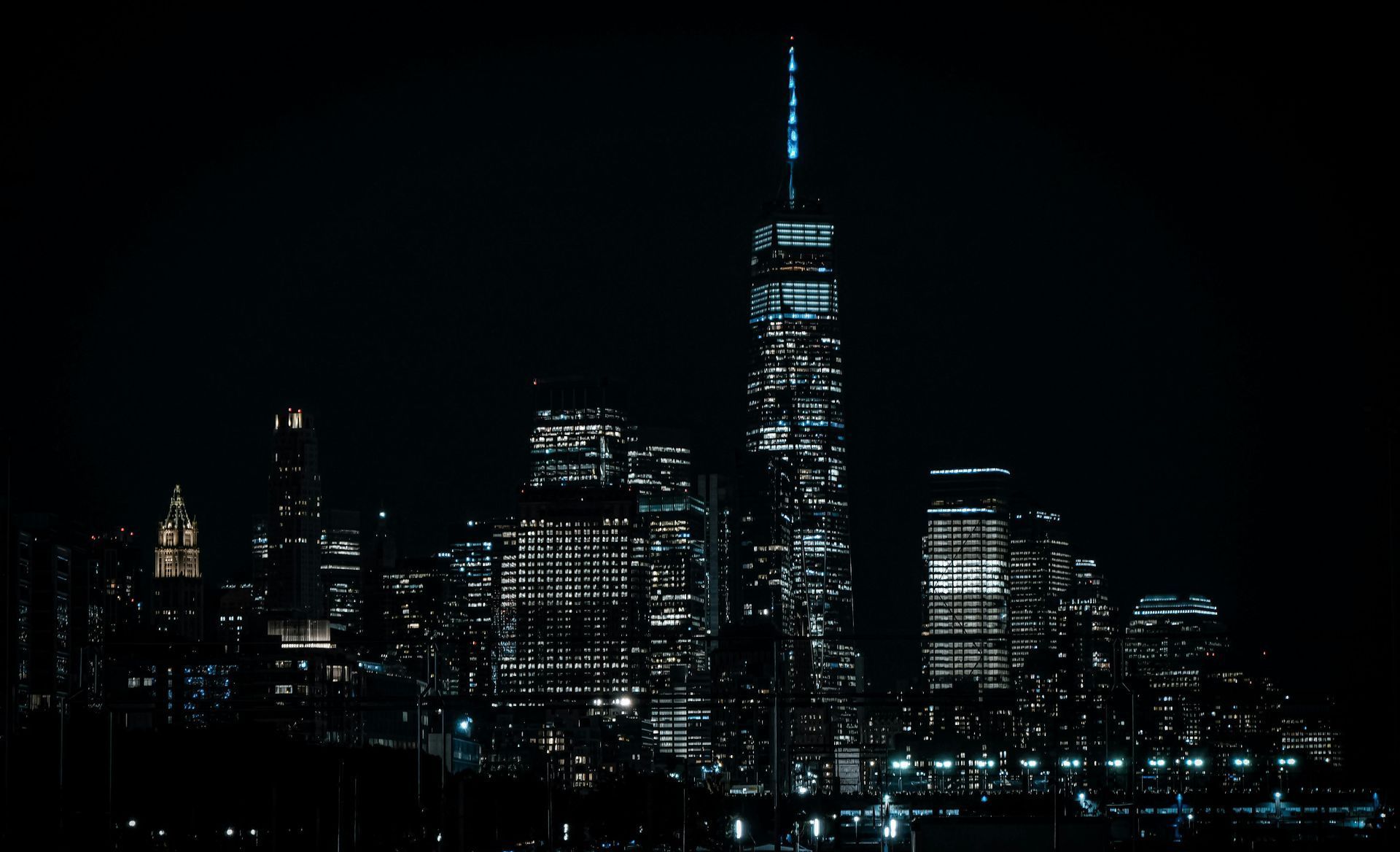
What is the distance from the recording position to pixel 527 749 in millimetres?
163750

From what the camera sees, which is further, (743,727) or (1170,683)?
(743,727)

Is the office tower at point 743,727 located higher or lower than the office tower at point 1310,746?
lower

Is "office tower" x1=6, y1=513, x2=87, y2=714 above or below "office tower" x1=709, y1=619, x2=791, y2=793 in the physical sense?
above

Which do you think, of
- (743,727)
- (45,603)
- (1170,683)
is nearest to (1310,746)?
(1170,683)

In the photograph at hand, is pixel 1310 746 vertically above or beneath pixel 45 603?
beneath

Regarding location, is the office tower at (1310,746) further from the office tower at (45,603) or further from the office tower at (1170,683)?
the office tower at (45,603)

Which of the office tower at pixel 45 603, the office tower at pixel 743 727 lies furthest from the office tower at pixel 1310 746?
the office tower at pixel 743 727

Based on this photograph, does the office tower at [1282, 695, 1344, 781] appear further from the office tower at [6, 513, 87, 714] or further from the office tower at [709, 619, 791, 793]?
the office tower at [709, 619, 791, 793]

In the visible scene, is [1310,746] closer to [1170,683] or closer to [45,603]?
[1170,683]

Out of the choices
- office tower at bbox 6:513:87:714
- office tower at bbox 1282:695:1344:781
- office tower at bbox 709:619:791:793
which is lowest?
office tower at bbox 709:619:791:793

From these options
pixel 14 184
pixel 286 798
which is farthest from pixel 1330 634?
pixel 286 798

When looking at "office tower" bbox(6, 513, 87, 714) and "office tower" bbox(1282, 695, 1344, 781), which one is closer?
"office tower" bbox(1282, 695, 1344, 781)

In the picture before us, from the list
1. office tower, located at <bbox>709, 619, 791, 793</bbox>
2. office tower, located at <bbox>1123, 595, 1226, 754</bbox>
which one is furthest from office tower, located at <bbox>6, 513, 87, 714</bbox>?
office tower, located at <bbox>709, 619, 791, 793</bbox>

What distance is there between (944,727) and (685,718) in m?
67.4
